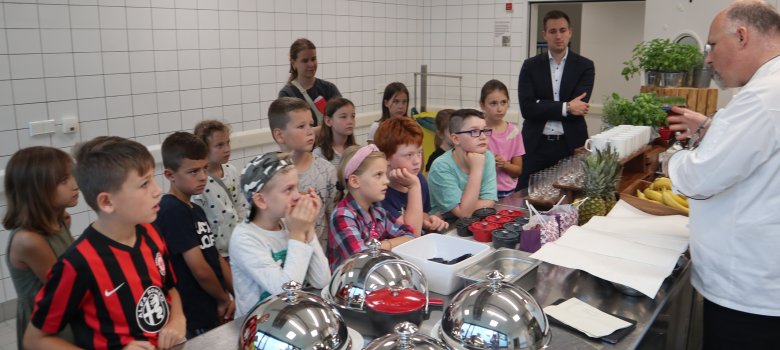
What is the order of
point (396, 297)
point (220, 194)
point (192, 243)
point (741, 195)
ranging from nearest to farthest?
point (396, 297)
point (741, 195)
point (192, 243)
point (220, 194)

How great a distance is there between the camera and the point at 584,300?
1855 mm

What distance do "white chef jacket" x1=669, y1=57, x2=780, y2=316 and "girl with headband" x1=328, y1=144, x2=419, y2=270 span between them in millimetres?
1013

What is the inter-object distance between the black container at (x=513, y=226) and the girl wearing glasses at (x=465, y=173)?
1.57 feet

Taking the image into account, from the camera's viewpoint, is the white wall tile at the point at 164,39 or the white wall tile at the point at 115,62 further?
the white wall tile at the point at 164,39

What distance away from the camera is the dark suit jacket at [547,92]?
14.1 feet

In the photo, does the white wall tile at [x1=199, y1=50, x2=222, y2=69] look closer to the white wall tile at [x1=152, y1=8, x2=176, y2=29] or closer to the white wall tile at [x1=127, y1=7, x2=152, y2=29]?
the white wall tile at [x1=152, y1=8, x2=176, y2=29]

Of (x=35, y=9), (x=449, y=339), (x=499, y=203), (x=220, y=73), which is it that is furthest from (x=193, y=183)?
(x=220, y=73)

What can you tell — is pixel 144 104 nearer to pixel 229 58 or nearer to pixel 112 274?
pixel 229 58

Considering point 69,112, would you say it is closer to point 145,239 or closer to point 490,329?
point 145,239

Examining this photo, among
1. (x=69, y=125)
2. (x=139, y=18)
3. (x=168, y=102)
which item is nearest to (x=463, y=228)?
(x=69, y=125)

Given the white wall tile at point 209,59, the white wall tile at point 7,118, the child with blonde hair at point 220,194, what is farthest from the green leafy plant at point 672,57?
the white wall tile at point 7,118

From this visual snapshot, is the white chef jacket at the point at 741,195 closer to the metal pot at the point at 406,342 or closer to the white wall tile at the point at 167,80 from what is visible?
the metal pot at the point at 406,342

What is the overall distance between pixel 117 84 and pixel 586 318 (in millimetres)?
3570

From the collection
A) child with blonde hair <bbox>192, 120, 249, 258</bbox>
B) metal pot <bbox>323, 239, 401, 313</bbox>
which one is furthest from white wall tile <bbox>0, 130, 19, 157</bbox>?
metal pot <bbox>323, 239, 401, 313</bbox>
